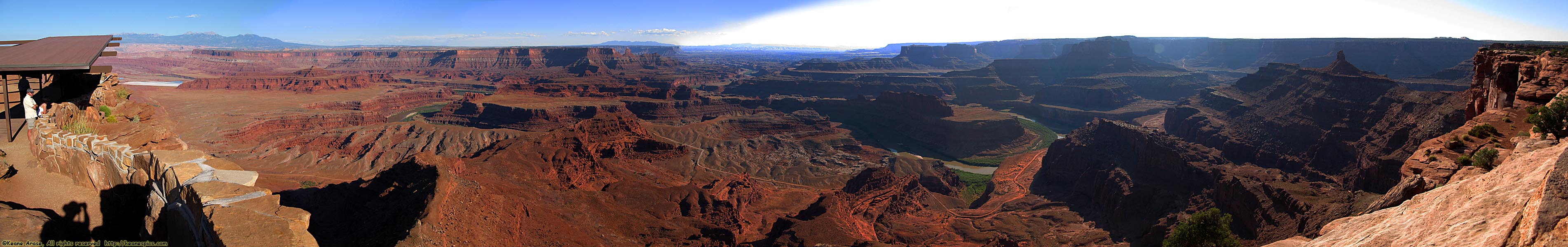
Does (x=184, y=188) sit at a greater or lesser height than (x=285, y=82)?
greater

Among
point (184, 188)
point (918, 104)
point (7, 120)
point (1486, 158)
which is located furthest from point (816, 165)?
point (184, 188)

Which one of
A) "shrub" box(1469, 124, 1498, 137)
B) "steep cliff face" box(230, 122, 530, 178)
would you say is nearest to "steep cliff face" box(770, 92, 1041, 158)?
"steep cliff face" box(230, 122, 530, 178)

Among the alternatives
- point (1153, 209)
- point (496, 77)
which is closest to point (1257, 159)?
point (1153, 209)

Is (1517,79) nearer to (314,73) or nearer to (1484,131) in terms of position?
(1484,131)

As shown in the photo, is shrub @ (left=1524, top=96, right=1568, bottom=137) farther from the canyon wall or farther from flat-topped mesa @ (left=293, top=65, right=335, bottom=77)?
flat-topped mesa @ (left=293, top=65, right=335, bottom=77)

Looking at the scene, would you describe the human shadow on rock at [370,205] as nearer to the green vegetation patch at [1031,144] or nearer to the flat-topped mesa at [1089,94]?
the green vegetation patch at [1031,144]

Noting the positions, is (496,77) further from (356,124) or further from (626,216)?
(626,216)

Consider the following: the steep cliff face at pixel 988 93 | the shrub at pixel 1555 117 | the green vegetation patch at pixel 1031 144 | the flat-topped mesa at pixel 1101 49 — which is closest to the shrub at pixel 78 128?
the shrub at pixel 1555 117
